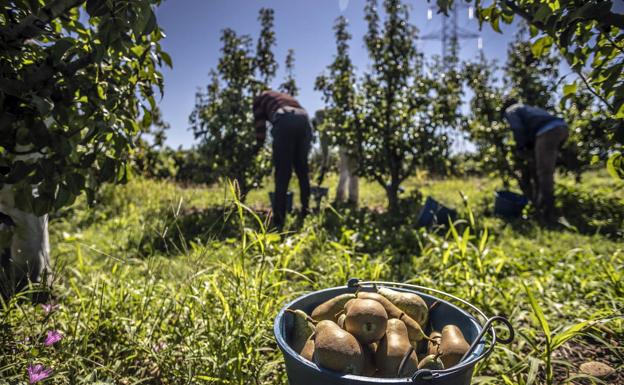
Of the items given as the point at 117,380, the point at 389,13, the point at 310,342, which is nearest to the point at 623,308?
the point at 310,342

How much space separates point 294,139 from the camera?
421 cm

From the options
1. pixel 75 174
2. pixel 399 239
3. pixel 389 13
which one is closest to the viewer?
pixel 75 174

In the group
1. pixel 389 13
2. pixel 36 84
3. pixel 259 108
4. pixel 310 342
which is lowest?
pixel 310 342

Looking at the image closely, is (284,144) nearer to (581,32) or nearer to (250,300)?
(250,300)

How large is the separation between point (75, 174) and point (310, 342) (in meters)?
1.07

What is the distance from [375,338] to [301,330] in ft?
0.82

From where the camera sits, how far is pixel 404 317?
3.76 feet

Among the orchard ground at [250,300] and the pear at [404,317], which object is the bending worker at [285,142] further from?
the pear at [404,317]

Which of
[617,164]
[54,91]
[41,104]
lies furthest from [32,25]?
[617,164]

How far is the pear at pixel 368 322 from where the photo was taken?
1.03m

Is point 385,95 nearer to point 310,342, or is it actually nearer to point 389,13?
point 389,13

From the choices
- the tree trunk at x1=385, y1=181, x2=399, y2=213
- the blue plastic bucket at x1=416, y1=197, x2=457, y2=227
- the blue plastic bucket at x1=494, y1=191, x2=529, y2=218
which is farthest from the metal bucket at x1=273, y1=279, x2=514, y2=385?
the blue plastic bucket at x1=494, y1=191, x2=529, y2=218

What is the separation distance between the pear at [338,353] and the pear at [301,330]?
18 cm

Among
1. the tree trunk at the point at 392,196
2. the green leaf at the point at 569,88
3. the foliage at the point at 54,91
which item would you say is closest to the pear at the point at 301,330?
the foliage at the point at 54,91
